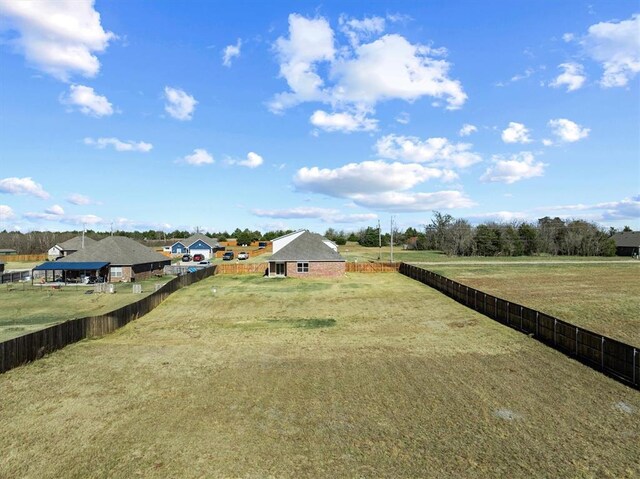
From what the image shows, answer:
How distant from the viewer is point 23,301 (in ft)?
119

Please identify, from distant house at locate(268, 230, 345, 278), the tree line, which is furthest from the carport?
the tree line

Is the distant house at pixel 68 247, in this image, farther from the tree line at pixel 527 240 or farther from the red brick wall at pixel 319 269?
the tree line at pixel 527 240

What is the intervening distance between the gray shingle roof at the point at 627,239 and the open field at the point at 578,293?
51.4m

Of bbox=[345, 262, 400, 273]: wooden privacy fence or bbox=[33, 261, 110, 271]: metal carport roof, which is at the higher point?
bbox=[33, 261, 110, 271]: metal carport roof

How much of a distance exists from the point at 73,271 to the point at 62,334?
34.0 metres

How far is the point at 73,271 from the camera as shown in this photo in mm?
50438

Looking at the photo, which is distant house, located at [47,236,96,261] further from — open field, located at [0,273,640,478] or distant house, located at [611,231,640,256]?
distant house, located at [611,231,640,256]

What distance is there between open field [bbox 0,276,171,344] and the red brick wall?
17051 mm

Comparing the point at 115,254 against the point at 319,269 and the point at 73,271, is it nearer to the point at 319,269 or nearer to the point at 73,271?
the point at 73,271

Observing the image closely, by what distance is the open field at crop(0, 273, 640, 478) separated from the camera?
34.3 feet

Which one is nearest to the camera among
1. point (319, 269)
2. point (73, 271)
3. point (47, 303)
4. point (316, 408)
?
point (316, 408)

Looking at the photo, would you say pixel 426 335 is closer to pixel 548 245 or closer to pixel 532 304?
pixel 532 304

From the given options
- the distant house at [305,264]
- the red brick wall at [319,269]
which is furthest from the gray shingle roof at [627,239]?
the distant house at [305,264]

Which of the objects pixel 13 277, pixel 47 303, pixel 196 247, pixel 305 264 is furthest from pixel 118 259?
pixel 196 247
